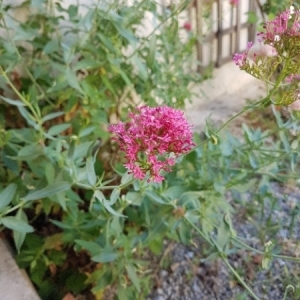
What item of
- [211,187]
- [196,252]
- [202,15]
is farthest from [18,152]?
[202,15]

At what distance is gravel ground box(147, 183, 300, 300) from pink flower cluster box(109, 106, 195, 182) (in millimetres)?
618

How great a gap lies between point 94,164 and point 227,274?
0.44 m

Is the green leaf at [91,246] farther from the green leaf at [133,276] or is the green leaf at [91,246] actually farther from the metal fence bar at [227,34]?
the metal fence bar at [227,34]

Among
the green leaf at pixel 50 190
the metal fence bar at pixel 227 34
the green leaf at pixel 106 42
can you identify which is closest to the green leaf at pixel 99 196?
the green leaf at pixel 50 190

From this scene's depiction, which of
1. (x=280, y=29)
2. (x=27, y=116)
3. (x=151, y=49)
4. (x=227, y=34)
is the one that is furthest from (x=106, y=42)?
(x=227, y=34)

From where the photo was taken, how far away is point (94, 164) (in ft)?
4.22

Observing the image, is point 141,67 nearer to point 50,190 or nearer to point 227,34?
point 50,190

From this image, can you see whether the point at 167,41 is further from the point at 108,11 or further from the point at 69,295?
the point at 69,295

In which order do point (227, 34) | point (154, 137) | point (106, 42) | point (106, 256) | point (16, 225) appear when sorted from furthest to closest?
point (227, 34)
point (106, 42)
point (106, 256)
point (16, 225)
point (154, 137)

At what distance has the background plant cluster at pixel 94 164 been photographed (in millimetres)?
1062

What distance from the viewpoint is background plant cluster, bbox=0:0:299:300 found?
1.06 m

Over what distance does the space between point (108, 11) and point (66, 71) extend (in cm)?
17

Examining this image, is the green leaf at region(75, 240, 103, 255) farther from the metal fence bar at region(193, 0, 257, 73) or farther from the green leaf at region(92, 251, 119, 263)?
the metal fence bar at region(193, 0, 257, 73)

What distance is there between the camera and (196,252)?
1.37 m
